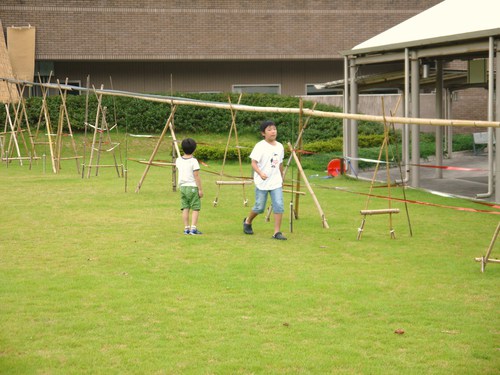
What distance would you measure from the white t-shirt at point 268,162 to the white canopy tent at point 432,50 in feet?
17.5

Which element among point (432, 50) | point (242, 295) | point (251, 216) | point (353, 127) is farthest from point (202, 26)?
point (242, 295)

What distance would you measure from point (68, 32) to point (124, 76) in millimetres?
3197

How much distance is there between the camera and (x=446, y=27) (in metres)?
18.5

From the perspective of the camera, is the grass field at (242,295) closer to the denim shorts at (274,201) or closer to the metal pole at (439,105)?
the denim shorts at (274,201)

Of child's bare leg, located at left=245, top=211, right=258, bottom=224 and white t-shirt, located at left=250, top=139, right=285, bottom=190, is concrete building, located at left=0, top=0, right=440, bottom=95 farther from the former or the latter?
white t-shirt, located at left=250, top=139, right=285, bottom=190

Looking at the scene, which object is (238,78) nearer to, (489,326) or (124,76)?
(124,76)

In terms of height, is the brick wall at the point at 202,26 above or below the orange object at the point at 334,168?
above

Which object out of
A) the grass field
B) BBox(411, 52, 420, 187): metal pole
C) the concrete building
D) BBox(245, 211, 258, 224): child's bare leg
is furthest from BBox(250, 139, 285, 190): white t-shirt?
the concrete building

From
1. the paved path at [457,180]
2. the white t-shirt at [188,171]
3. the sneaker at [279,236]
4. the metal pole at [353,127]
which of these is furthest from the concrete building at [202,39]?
the sneaker at [279,236]

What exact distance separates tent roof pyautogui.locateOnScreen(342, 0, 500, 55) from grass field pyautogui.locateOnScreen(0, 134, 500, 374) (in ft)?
12.5

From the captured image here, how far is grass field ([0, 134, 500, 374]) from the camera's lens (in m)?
6.80

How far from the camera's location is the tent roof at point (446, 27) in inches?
671

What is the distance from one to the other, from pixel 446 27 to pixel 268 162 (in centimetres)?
766

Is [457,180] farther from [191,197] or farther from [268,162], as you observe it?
[191,197]
